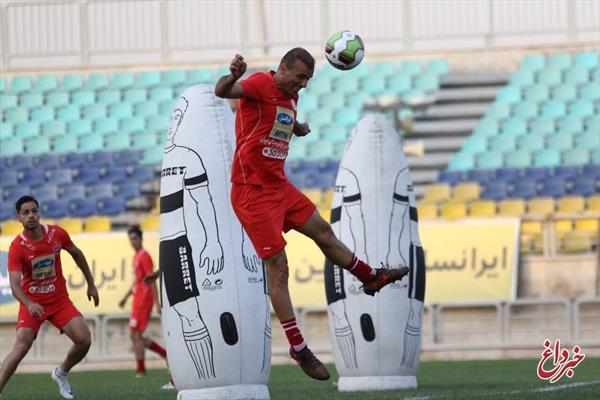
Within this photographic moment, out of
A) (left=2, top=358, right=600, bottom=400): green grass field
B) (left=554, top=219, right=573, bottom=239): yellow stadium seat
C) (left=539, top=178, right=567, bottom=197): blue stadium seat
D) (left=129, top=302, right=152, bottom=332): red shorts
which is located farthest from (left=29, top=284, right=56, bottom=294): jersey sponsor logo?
(left=539, top=178, right=567, bottom=197): blue stadium seat

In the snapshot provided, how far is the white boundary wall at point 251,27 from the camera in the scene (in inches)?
1233

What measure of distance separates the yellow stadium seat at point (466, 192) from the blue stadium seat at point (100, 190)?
703 centimetres

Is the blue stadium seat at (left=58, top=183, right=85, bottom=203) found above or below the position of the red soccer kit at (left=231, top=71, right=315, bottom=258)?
below

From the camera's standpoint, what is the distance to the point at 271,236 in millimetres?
9578

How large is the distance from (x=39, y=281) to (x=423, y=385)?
4184 mm

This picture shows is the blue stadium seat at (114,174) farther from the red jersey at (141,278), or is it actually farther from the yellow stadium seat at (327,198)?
the red jersey at (141,278)

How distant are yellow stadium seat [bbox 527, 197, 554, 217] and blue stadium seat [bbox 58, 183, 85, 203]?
9101 mm

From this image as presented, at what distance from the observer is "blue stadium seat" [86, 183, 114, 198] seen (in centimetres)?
2780

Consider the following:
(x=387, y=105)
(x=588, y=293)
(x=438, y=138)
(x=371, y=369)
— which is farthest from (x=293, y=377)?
(x=438, y=138)

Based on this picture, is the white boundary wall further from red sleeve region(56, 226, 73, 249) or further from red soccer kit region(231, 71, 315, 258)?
red soccer kit region(231, 71, 315, 258)

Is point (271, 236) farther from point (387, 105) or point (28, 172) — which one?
point (28, 172)

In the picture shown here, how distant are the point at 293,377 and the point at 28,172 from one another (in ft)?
42.3

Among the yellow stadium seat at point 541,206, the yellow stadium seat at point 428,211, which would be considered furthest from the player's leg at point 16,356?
the yellow stadium seat at point 541,206

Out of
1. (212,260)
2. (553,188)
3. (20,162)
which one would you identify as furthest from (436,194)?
(212,260)
